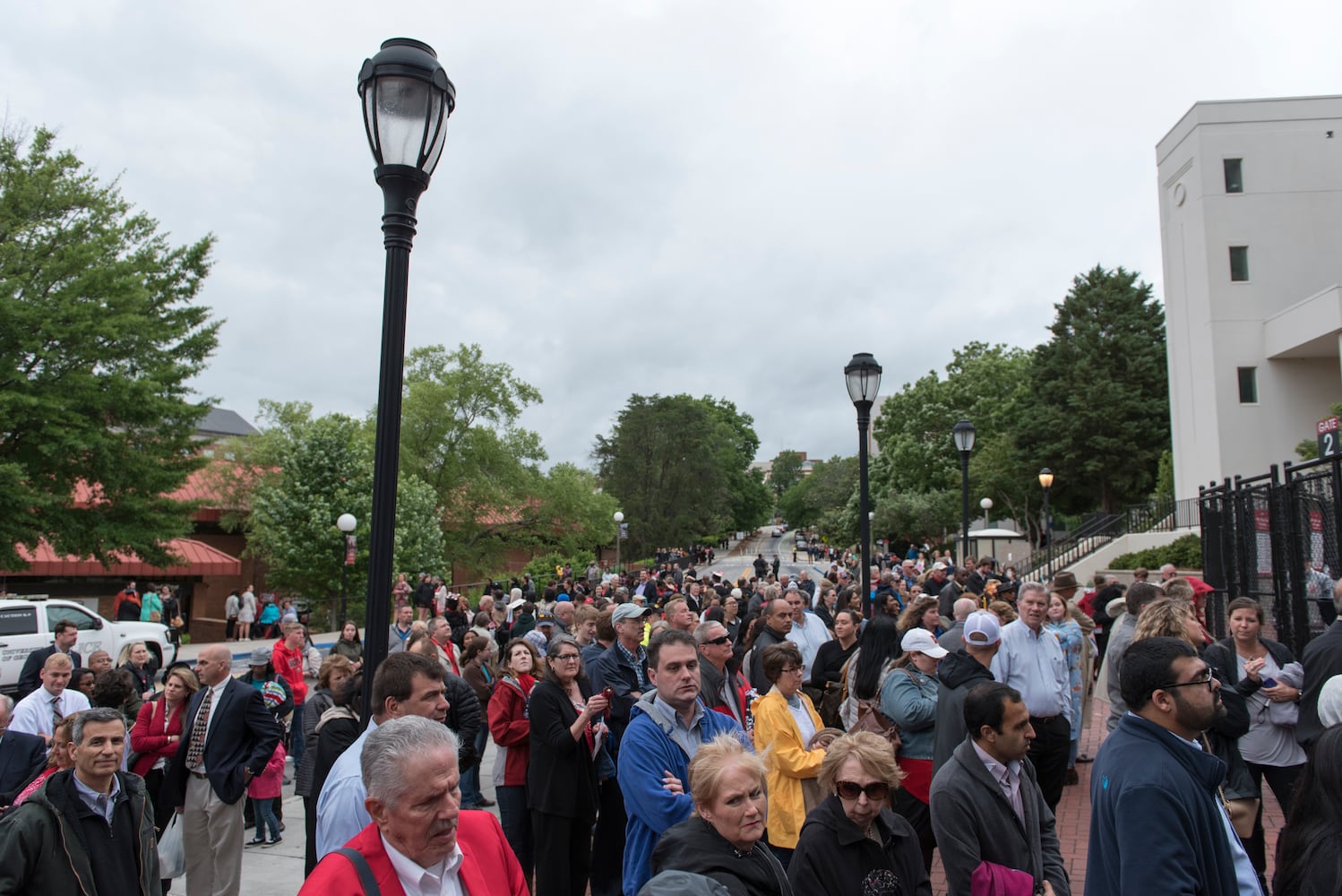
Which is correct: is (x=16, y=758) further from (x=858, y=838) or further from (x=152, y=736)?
(x=858, y=838)

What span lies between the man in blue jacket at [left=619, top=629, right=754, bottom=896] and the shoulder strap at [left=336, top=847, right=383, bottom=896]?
182cm

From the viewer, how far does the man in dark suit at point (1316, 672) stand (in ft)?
16.5

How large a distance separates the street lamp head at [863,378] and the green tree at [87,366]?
674 inches

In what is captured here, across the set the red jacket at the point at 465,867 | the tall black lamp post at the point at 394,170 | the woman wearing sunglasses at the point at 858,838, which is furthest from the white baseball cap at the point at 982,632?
the red jacket at the point at 465,867

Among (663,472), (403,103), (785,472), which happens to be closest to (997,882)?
(403,103)

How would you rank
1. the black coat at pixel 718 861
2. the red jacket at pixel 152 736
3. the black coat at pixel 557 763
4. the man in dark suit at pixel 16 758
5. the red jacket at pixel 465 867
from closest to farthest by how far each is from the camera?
the red jacket at pixel 465 867, the black coat at pixel 718 861, the black coat at pixel 557 763, the man in dark suit at pixel 16 758, the red jacket at pixel 152 736

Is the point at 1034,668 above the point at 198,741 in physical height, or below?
above

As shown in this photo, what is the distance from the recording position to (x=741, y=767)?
121 inches

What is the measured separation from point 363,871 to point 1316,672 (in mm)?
5414

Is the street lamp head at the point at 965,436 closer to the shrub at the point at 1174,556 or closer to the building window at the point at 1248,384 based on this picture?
the shrub at the point at 1174,556

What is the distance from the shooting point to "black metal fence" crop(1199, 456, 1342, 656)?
28.5 feet

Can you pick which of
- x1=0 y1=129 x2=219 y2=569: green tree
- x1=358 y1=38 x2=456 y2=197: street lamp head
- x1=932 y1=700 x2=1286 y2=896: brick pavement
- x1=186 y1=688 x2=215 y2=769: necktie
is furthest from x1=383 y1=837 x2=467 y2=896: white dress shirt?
x1=0 y1=129 x2=219 y2=569: green tree

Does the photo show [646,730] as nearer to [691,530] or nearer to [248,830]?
[248,830]

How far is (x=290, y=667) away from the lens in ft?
31.3
